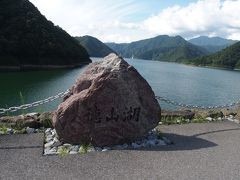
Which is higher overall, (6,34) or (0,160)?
(6,34)

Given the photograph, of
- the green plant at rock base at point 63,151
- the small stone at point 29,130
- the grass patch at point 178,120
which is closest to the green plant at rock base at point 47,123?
the small stone at point 29,130

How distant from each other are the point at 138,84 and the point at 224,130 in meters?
3.43

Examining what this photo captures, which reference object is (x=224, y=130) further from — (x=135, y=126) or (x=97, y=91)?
(x=97, y=91)

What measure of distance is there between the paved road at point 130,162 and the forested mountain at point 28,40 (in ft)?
256

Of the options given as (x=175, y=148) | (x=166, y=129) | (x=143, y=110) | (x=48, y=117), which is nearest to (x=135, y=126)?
(x=143, y=110)

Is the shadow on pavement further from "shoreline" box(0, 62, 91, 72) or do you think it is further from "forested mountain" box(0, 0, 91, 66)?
"forested mountain" box(0, 0, 91, 66)

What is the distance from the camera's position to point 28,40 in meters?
95.3

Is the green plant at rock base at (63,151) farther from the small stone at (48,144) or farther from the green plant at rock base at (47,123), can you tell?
the green plant at rock base at (47,123)

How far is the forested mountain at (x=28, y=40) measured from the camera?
89.7 m

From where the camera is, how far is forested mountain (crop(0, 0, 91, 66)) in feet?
294

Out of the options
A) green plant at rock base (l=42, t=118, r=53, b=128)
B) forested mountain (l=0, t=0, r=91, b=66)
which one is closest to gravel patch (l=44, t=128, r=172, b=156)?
green plant at rock base (l=42, t=118, r=53, b=128)

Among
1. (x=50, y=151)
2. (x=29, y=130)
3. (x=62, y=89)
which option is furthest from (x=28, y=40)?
(x=50, y=151)

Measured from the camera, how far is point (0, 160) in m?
8.16

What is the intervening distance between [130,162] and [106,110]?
1866 millimetres
